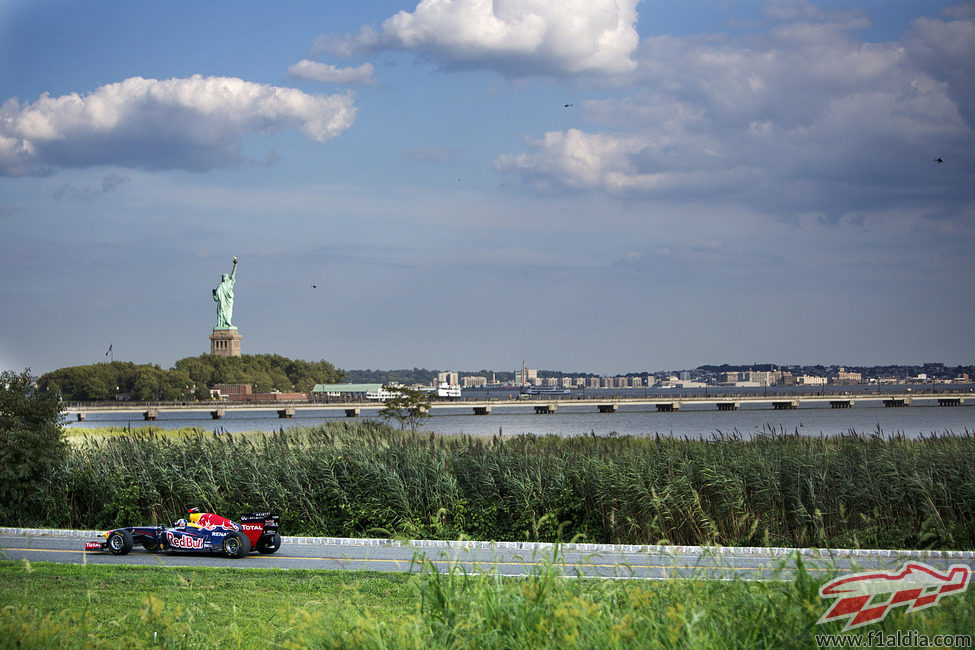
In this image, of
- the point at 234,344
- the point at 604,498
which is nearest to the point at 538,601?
the point at 604,498

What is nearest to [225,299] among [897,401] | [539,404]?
[539,404]

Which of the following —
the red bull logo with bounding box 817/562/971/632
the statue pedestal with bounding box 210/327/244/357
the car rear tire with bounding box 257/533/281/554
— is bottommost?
the car rear tire with bounding box 257/533/281/554

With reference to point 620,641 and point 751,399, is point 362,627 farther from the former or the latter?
point 751,399

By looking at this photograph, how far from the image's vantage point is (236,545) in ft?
50.6

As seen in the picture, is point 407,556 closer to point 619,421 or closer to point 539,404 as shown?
point 619,421

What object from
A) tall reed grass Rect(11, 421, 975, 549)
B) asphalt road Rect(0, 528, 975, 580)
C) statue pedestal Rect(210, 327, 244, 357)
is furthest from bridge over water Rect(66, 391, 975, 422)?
asphalt road Rect(0, 528, 975, 580)

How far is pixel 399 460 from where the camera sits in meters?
19.8

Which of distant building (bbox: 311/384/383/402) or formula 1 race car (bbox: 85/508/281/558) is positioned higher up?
formula 1 race car (bbox: 85/508/281/558)

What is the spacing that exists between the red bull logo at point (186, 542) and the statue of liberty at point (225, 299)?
153422 millimetres

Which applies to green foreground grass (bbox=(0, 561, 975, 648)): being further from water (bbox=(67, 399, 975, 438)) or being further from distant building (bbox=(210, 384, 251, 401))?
distant building (bbox=(210, 384, 251, 401))

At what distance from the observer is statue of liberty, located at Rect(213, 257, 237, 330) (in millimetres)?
162750

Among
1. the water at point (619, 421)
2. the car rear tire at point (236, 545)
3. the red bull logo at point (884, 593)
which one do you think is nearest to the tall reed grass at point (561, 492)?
the car rear tire at point (236, 545)

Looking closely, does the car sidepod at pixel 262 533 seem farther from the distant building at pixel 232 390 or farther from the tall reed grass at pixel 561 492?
the distant building at pixel 232 390

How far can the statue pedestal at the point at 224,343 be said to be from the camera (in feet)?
557
